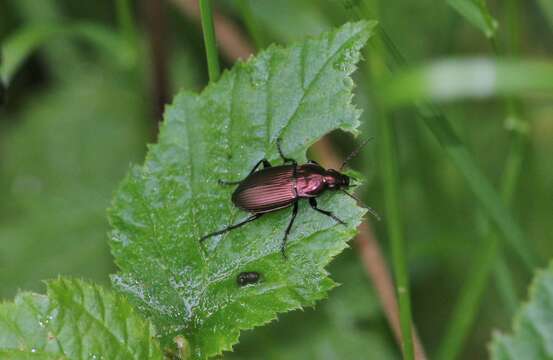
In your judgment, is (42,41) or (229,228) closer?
(229,228)

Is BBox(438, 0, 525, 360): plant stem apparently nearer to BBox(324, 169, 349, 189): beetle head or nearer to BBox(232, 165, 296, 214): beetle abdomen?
BBox(324, 169, 349, 189): beetle head

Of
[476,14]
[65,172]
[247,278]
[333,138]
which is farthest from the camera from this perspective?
[65,172]

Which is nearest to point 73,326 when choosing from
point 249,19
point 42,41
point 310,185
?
point 310,185

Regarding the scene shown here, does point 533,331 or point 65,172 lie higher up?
point 65,172

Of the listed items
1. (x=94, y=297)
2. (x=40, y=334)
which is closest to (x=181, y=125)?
(x=94, y=297)

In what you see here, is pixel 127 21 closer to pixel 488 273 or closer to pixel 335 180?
pixel 335 180

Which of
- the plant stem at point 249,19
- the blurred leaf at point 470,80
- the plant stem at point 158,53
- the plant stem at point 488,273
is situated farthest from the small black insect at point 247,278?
the plant stem at point 158,53

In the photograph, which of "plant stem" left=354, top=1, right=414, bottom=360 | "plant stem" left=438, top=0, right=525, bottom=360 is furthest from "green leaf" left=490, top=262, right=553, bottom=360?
"plant stem" left=438, top=0, right=525, bottom=360
